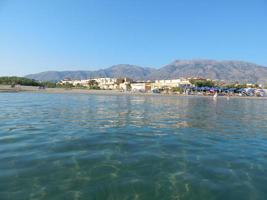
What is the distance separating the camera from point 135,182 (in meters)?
7.65

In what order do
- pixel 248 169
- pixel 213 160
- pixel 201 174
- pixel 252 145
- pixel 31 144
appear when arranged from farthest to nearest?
pixel 252 145
pixel 31 144
pixel 213 160
pixel 248 169
pixel 201 174

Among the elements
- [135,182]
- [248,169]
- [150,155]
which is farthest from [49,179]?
[248,169]

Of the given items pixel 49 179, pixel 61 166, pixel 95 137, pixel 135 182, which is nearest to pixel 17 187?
pixel 49 179

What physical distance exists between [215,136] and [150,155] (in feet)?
22.2

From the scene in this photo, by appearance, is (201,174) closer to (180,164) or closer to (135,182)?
(180,164)

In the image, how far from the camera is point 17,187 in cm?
699

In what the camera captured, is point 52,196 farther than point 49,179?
No

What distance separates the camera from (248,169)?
9.32 meters

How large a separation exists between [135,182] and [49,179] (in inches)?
101

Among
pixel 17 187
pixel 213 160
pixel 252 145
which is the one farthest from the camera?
pixel 252 145

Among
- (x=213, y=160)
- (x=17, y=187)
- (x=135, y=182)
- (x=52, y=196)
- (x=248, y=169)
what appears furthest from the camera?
(x=213, y=160)

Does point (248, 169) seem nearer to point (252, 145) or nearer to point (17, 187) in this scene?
point (252, 145)

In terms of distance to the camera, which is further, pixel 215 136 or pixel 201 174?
pixel 215 136

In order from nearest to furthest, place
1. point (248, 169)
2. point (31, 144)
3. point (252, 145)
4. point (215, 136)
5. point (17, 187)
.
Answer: point (17, 187), point (248, 169), point (31, 144), point (252, 145), point (215, 136)
